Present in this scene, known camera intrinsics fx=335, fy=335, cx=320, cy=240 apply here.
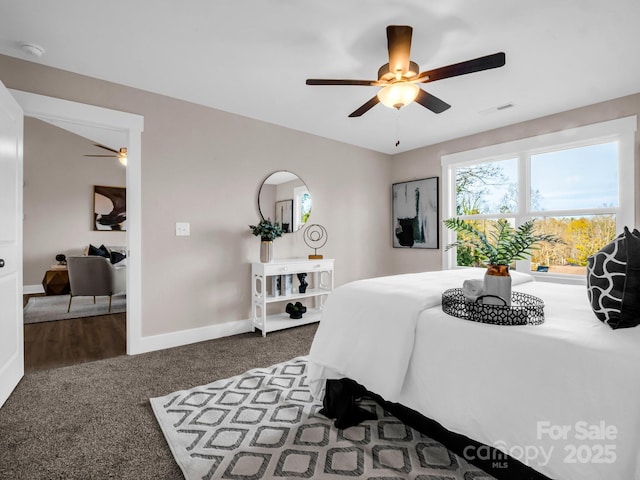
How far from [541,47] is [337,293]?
86.6 inches

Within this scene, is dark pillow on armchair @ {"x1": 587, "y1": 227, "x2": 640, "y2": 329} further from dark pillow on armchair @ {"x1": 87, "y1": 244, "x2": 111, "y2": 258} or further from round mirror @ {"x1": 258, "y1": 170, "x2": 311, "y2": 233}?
dark pillow on armchair @ {"x1": 87, "y1": 244, "x2": 111, "y2": 258}

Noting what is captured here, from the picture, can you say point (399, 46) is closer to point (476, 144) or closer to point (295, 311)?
point (476, 144)

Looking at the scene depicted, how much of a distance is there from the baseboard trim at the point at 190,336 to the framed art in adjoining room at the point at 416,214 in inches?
104

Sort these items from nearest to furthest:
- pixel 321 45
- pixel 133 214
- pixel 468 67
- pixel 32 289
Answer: pixel 468 67 < pixel 321 45 < pixel 133 214 < pixel 32 289

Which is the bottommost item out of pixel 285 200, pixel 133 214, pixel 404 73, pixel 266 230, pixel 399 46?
pixel 266 230

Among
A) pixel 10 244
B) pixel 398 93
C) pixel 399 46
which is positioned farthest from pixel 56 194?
pixel 399 46

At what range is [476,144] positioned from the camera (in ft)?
13.8

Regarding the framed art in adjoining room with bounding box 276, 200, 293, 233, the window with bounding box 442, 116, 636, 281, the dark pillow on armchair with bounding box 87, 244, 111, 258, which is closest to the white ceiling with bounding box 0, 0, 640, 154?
the window with bounding box 442, 116, 636, 281

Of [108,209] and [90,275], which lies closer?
[90,275]

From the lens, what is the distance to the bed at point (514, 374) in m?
0.98

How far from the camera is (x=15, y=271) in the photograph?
2.33m

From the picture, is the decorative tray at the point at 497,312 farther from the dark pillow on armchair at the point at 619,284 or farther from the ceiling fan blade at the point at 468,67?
the ceiling fan blade at the point at 468,67

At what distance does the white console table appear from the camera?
3515 mm

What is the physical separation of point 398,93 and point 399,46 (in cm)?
29
